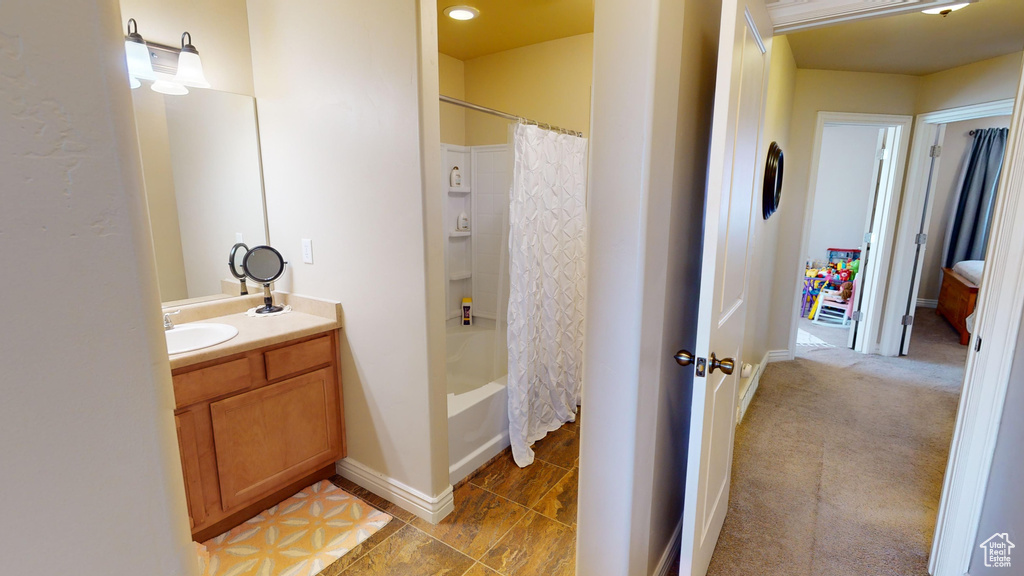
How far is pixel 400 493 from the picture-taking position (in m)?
2.02

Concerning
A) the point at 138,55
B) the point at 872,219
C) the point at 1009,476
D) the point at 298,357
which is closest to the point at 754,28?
the point at 1009,476

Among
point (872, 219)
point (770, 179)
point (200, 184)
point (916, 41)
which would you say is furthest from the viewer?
point (872, 219)

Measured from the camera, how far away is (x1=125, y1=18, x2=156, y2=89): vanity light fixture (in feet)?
5.52

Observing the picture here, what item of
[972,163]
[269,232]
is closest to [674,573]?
[269,232]

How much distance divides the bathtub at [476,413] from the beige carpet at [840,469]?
113 cm

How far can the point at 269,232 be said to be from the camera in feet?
7.31

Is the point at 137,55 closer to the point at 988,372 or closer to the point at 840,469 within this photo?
the point at 988,372

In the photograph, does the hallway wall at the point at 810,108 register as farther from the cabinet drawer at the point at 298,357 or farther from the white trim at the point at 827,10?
the cabinet drawer at the point at 298,357

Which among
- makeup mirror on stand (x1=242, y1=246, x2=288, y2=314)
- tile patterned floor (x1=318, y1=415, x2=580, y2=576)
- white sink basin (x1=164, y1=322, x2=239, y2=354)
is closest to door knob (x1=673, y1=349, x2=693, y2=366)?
tile patterned floor (x1=318, y1=415, x2=580, y2=576)

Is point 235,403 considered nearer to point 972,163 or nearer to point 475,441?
point 475,441

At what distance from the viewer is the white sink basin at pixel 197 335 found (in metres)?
1.77

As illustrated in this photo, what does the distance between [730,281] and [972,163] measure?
595cm

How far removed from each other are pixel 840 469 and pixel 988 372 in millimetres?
1137

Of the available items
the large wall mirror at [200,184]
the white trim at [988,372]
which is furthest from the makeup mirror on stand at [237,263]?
the white trim at [988,372]
